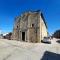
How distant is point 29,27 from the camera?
75.5 ft

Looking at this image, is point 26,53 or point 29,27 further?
point 29,27

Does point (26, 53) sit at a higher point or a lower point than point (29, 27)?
lower

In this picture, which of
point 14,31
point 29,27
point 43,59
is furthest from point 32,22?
point 43,59

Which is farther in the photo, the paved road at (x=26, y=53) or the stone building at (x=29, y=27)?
the stone building at (x=29, y=27)

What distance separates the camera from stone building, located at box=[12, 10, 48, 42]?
22344mm

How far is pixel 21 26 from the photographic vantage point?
932 inches

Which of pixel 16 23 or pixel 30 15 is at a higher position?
pixel 30 15

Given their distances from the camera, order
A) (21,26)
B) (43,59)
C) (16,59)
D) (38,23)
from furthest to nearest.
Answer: (21,26) → (38,23) → (43,59) → (16,59)

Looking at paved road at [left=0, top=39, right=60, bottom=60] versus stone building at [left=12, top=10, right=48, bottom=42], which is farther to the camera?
stone building at [left=12, top=10, right=48, bottom=42]

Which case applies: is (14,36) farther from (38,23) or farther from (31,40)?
(38,23)

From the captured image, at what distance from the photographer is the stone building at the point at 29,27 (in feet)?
73.3

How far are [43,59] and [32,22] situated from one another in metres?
15.1

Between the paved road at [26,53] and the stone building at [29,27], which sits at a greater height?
the stone building at [29,27]

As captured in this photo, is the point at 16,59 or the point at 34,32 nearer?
the point at 16,59
